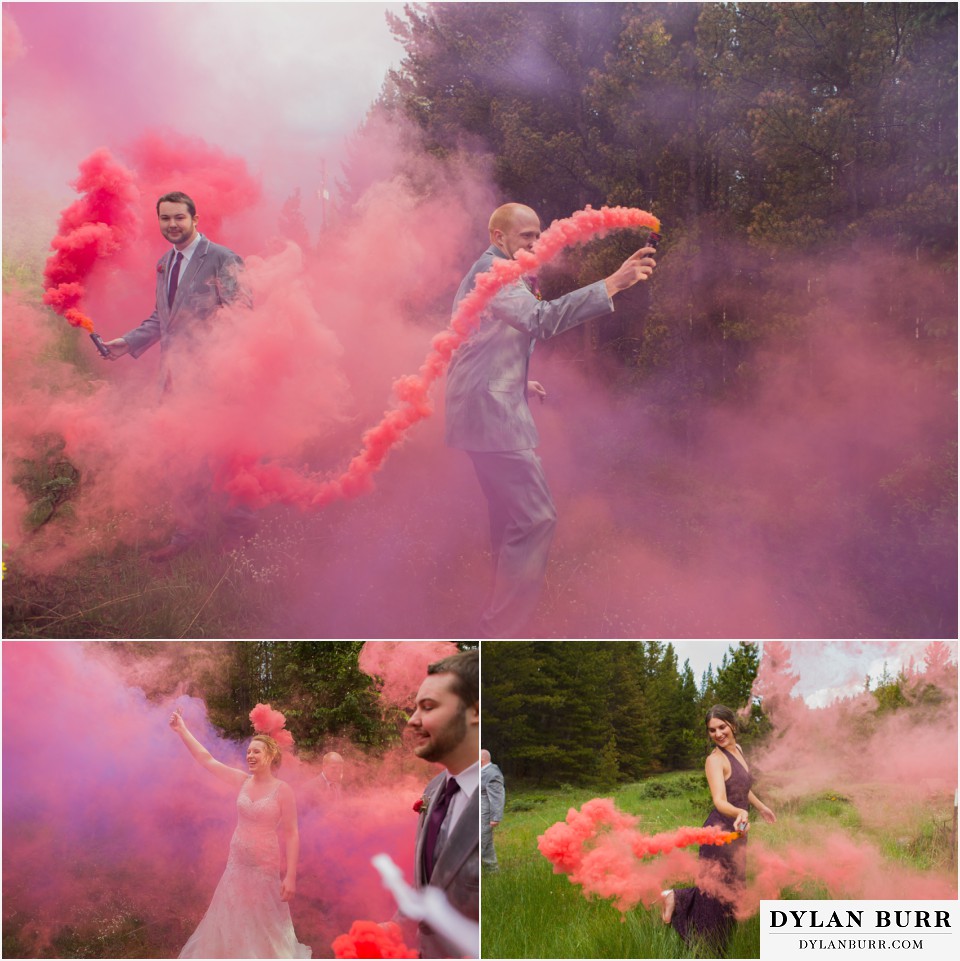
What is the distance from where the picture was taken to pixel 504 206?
559 centimetres

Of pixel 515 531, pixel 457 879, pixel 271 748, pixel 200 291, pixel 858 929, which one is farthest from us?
pixel 200 291

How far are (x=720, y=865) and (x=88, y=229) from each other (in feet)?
14.9

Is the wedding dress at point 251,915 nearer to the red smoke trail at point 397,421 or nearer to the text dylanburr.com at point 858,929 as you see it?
the red smoke trail at point 397,421

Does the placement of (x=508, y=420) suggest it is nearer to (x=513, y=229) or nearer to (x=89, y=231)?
(x=513, y=229)

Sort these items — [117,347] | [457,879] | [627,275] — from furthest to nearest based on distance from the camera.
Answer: [117,347], [627,275], [457,879]

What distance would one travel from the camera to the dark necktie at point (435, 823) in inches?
187

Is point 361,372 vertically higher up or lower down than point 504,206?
lower down

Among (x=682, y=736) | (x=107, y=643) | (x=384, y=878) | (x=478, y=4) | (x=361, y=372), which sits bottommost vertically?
(x=384, y=878)

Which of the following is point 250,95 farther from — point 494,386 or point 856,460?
point 856,460

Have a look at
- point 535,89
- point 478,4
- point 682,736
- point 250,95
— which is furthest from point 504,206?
point 682,736

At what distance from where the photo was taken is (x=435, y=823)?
4773 millimetres

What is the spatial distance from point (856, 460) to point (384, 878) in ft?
10.8

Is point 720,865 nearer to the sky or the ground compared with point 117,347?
nearer to the ground

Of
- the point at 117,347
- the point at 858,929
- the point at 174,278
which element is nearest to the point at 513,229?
the point at 174,278
